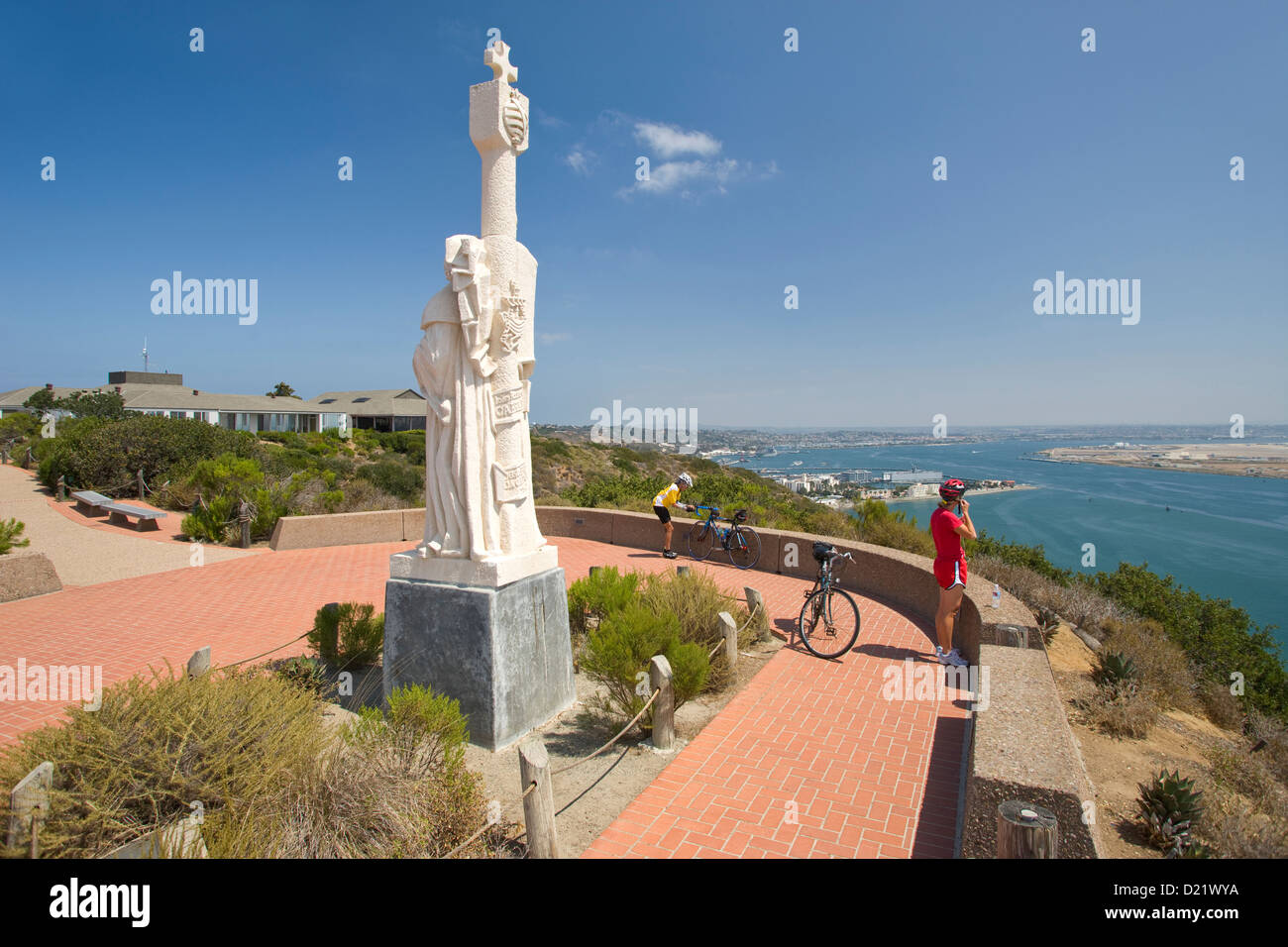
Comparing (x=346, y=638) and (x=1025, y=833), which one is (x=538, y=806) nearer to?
(x=1025, y=833)

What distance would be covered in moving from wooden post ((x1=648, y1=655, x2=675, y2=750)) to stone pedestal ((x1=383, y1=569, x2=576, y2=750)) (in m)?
0.94

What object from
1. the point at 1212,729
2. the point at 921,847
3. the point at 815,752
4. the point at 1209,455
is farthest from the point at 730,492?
the point at 1209,455

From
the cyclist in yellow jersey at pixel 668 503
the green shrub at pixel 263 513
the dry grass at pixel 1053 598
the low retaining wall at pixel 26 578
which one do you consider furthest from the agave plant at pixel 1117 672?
the green shrub at pixel 263 513

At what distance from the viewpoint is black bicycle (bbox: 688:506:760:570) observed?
10.0 meters

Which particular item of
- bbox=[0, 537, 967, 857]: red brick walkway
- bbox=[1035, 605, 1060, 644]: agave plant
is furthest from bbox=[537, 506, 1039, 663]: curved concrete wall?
bbox=[1035, 605, 1060, 644]: agave plant

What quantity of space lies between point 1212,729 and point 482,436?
782 centimetres

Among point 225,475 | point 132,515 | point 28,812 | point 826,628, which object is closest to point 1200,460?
point 826,628

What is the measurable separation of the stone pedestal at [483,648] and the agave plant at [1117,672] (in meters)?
4.78

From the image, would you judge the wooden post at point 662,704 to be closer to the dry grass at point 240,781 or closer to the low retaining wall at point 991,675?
the dry grass at point 240,781

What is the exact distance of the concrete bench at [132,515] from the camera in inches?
489

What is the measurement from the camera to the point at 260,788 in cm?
287

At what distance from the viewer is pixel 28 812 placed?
238 cm

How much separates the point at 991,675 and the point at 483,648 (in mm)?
3530
